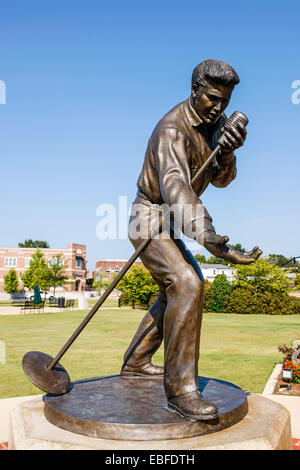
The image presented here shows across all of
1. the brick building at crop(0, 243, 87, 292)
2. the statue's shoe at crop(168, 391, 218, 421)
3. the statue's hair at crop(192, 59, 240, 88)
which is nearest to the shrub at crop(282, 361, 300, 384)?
the statue's shoe at crop(168, 391, 218, 421)

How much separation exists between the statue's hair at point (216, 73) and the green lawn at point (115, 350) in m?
5.22

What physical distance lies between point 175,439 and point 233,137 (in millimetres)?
2219

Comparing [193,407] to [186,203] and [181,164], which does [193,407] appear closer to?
[186,203]

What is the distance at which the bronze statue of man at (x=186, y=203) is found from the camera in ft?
9.52

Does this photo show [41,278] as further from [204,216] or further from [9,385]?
[204,216]

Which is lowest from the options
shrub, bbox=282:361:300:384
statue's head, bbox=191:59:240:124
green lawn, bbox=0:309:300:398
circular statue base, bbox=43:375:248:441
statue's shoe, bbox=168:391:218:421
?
green lawn, bbox=0:309:300:398

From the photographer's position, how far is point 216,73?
10.7 ft

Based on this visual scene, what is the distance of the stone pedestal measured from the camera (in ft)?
8.56

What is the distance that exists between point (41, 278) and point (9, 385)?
3195 cm

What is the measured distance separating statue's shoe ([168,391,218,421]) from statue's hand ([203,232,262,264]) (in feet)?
3.32
